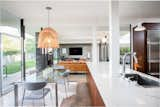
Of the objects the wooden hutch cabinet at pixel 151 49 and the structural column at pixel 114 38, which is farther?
the wooden hutch cabinet at pixel 151 49

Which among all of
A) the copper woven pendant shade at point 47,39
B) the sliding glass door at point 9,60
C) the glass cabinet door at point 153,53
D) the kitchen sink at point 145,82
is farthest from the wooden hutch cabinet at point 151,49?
the sliding glass door at point 9,60

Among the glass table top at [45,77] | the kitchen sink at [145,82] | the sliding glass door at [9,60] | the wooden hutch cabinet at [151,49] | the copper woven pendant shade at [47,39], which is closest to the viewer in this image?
the kitchen sink at [145,82]

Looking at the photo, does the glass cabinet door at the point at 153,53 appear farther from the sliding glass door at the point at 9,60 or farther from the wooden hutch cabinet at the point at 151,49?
the sliding glass door at the point at 9,60

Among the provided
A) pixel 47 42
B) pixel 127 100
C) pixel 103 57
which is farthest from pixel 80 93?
pixel 103 57

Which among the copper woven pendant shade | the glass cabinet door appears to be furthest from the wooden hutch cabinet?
the copper woven pendant shade

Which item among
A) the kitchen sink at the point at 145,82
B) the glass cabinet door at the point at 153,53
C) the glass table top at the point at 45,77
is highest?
the glass cabinet door at the point at 153,53

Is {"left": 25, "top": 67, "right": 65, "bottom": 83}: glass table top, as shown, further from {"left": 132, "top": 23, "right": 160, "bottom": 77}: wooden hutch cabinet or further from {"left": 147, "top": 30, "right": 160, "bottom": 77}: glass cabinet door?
{"left": 147, "top": 30, "right": 160, "bottom": 77}: glass cabinet door

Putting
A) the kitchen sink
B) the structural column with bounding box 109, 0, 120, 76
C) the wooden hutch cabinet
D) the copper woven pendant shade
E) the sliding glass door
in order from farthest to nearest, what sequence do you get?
the wooden hutch cabinet < the sliding glass door < the copper woven pendant shade < the structural column with bounding box 109, 0, 120, 76 < the kitchen sink

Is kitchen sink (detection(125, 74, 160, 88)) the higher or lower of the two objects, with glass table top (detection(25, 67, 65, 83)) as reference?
higher

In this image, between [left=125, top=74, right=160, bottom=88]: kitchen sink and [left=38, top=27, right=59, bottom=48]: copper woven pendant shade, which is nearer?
[left=125, top=74, right=160, bottom=88]: kitchen sink

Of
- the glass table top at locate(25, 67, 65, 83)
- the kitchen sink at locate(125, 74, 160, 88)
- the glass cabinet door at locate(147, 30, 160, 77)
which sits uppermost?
the glass cabinet door at locate(147, 30, 160, 77)

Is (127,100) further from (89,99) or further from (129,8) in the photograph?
(129,8)

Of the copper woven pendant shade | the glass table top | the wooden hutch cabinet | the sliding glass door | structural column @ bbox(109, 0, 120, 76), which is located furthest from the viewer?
the wooden hutch cabinet

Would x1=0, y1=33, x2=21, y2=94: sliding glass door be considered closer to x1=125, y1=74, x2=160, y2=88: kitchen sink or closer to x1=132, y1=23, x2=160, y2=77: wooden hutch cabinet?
x1=125, y1=74, x2=160, y2=88: kitchen sink
